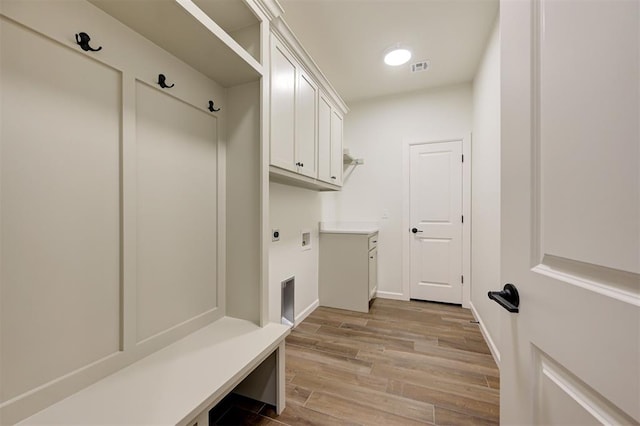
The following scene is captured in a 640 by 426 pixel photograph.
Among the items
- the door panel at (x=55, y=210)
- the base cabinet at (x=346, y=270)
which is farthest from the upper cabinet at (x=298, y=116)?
the door panel at (x=55, y=210)

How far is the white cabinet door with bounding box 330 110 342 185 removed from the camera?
108 inches

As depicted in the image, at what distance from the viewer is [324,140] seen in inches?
99.4

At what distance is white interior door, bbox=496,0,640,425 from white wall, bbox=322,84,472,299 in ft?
8.88

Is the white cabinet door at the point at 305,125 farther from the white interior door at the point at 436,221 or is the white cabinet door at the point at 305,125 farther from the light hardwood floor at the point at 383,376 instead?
the white interior door at the point at 436,221

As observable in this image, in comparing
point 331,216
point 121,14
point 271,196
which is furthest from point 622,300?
point 331,216

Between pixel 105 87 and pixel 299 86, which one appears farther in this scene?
pixel 299 86

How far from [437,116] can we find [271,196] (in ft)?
7.89

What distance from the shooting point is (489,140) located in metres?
2.22

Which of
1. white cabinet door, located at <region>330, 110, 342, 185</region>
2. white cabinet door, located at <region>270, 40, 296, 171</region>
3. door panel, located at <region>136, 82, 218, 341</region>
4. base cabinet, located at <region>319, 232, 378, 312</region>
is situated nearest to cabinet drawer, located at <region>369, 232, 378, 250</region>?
base cabinet, located at <region>319, 232, 378, 312</region>

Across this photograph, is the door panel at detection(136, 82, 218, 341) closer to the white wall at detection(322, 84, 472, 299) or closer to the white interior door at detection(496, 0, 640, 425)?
the white interior door at detection(496, 0, 640, 425)

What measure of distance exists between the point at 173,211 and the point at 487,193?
246 centimetres

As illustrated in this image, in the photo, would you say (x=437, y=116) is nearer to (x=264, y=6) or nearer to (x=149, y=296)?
(x=264, y=6)

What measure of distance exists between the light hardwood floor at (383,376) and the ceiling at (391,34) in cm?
271

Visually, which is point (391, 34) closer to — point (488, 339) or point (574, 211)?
point (574, 211)
